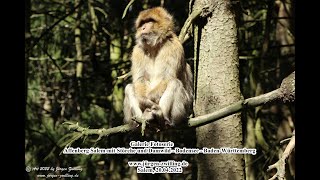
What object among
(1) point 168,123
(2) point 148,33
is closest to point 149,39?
(2) point 148,33

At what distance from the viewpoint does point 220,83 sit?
165 inches

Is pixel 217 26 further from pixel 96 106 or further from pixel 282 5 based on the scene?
pixel 96 106

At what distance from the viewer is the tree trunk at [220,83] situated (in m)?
4.20

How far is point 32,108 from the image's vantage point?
6.81 metres

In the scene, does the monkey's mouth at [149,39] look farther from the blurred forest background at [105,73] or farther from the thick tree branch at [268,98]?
the thick tree branch at [268,98]

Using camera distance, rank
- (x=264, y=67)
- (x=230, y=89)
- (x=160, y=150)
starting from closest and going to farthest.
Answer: (x=230, y=89) → (x=160, y=150) → (x=264, y=67)

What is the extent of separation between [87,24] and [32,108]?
4.29 feet

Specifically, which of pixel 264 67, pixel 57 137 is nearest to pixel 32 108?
pixel 57 137

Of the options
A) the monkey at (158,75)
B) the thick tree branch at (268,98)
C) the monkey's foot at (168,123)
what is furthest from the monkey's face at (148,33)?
the thick tree branch at (268,98)

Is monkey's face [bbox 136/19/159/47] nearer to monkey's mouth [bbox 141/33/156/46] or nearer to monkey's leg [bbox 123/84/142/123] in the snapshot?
monkey's mouth [bbox 141/33/156/46]

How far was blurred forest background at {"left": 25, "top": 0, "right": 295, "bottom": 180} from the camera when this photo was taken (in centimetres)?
589

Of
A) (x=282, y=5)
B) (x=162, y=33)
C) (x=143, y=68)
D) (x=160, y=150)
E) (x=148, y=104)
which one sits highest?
(x=282, y=5)

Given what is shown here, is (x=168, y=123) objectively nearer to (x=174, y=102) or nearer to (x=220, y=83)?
(x=174, y=102)

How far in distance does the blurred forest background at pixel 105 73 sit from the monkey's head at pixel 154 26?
466mm
